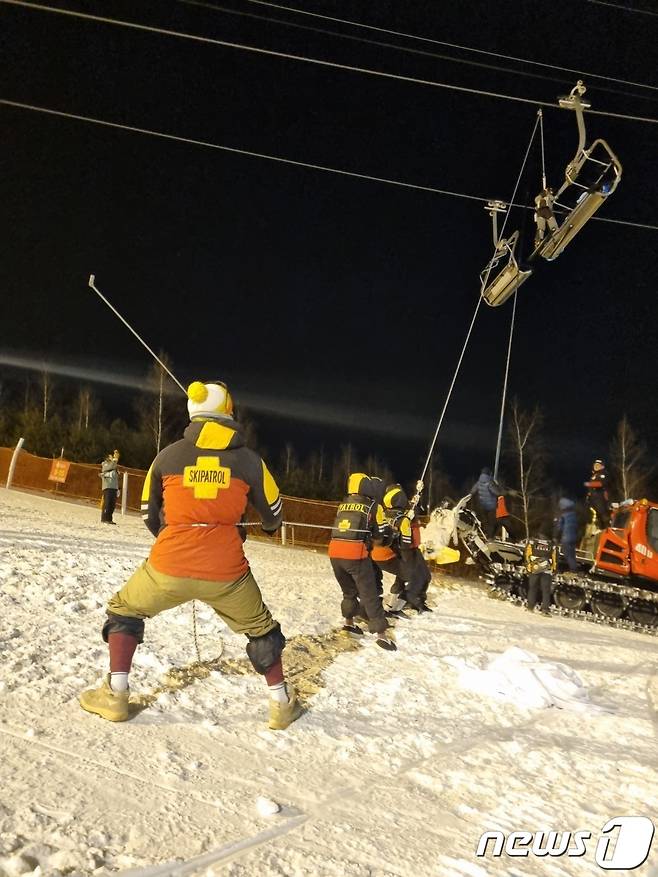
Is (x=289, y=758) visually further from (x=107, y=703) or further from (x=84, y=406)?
(x=84, y=406)


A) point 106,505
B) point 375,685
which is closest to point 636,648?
point 375,685

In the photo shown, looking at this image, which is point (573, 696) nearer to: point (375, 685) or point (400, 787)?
point (375, 685)

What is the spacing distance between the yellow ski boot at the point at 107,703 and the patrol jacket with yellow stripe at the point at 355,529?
141 inches

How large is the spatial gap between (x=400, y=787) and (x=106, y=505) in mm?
13615

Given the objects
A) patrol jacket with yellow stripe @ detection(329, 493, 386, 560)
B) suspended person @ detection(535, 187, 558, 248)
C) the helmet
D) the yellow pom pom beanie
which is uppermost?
suspended person @ detection(535, 187, 558, 248)

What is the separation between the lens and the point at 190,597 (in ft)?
11.6

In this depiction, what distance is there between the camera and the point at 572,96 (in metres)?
8.27

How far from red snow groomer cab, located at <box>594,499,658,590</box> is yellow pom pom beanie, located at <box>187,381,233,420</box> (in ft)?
41.9

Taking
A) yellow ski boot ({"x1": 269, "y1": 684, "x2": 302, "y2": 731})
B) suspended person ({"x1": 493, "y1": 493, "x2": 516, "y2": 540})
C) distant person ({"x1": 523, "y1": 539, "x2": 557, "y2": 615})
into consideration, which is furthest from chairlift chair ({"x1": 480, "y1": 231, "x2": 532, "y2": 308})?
yellow ski boot ({"x1": 269, "y1": 684, "x2": 302, "y2": 731})

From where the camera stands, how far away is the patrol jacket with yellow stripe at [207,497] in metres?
3.51

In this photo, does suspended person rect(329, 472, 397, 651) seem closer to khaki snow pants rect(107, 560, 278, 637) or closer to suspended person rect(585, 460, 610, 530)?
khaki snow pants rect(107, 560, 278, 637)

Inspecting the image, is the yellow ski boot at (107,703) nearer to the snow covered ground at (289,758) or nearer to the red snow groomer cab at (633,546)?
the snow covered ground at (289,758)

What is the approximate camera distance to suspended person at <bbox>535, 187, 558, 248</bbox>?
8531 mm

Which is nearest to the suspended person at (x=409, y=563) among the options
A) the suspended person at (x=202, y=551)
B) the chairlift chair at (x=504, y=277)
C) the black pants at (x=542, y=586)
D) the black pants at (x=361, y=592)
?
the black pants at (x=361, y=592)
